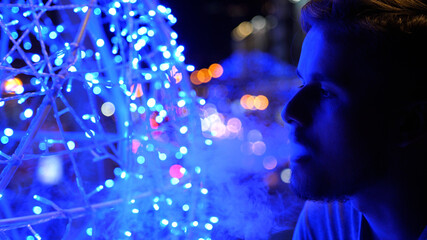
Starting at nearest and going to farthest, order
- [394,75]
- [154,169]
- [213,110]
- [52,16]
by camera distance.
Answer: [394,75]
[154,169]
[52,16]
[213,110]

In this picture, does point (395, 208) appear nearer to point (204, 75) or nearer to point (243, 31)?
point (204, 75)

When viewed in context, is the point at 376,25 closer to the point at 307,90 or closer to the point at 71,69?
the point at 307,90

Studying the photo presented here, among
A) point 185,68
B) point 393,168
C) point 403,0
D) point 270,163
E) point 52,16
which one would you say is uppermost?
point 270,163

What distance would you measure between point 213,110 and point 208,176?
77cm

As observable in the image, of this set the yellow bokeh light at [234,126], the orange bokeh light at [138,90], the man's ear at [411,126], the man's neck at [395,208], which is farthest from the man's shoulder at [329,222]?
the yellow bokeh light at [234,126]

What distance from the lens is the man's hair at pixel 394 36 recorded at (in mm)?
740

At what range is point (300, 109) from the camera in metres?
0.80

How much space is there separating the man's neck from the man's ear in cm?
10

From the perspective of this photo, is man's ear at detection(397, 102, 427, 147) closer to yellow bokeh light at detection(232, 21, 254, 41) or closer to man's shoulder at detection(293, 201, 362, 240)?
man's shoulder at detection(293, 201, 362, 240)

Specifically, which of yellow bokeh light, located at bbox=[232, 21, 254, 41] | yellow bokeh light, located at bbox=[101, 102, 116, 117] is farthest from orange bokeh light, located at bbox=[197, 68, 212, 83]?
yellow bokeh light, located at bbox=[101, 102, 116, 117]

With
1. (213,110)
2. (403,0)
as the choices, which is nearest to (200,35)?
(213,110)

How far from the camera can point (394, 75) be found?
743mm

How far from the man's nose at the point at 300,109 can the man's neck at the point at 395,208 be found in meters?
0.20

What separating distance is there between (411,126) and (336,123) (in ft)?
0.49
